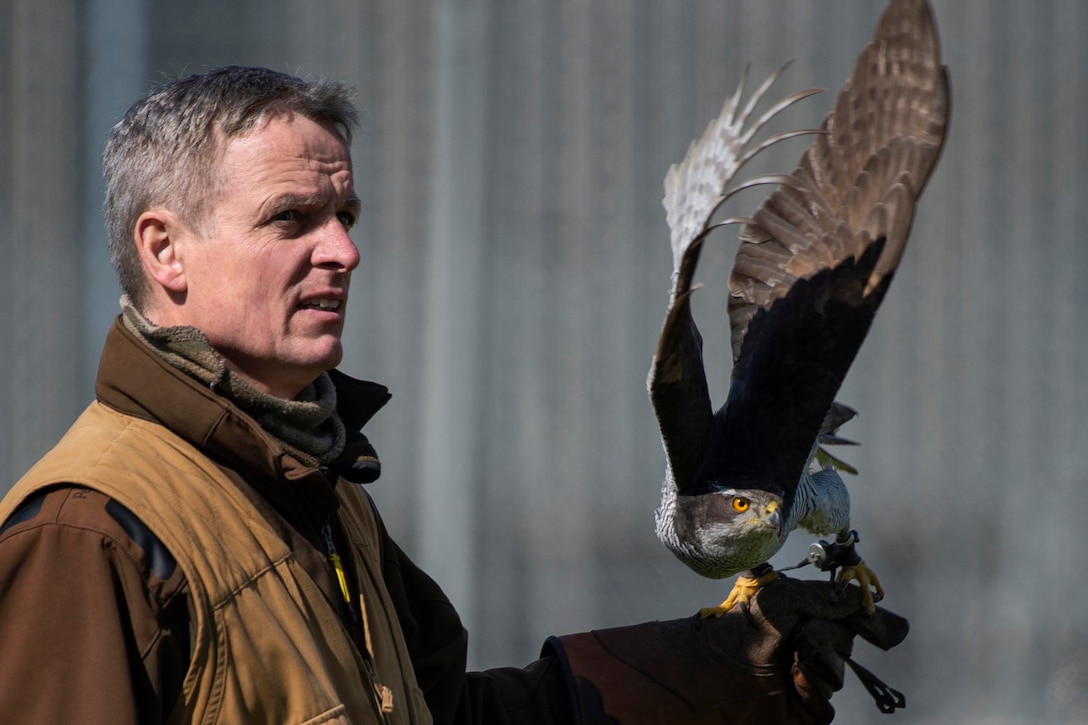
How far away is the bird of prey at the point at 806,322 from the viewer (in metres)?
2.36

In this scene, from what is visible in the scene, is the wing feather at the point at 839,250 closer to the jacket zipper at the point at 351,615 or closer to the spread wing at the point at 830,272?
the spread wing at the point at 830,272

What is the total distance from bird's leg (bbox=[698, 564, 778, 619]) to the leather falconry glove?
1.2 inches

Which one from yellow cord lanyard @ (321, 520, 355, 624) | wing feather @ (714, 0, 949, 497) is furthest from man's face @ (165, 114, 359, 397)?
wing feather @ (714, 0, 949, 497)

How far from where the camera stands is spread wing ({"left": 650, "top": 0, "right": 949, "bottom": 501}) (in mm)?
2438

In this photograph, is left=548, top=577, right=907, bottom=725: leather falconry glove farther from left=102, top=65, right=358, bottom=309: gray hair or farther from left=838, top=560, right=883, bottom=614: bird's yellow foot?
left=102, top=65, right=358, bottom=309: gray hair

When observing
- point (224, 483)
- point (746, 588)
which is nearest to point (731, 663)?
point (746, 588)

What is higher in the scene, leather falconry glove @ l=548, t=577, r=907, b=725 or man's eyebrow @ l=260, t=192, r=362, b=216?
man's eyebrow @ l=260, t=192, r=362, b=216

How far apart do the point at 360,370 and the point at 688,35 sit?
1.68 metres

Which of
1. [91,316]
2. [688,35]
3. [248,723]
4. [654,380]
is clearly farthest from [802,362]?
[91,316]

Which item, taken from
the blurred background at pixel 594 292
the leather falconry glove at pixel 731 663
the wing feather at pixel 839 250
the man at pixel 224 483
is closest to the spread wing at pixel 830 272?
the wing feather at pixel 839 250

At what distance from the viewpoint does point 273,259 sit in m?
1.35

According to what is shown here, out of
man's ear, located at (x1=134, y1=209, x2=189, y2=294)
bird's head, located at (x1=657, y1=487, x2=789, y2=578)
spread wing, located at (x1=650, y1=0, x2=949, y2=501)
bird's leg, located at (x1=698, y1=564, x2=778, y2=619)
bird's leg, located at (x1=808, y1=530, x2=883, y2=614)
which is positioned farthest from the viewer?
spread wing, located at (x1=650, y1=0, x2=949, y2=501)

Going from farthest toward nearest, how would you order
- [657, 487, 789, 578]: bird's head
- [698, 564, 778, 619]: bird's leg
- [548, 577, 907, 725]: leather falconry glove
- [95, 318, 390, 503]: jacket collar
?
[657, 487, 789, 578]: bird's head, [698, 564, 778, 619]: bird's leg, [548, 577, 907, 725]: leather falconry glove, [95, 318, 390, 503]: jacket collar

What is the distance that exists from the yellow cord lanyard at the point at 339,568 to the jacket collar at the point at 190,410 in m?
0.12
